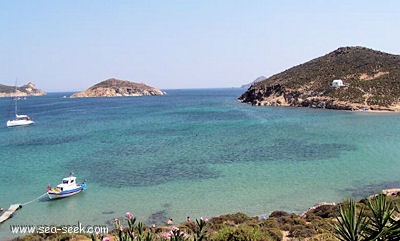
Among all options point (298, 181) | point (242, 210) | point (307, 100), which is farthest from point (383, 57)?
point (242, 210)

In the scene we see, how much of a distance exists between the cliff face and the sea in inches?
1166

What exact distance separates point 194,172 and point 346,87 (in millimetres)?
67564

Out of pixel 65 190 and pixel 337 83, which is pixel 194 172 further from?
pixel 337 83

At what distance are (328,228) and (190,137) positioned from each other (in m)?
33.8

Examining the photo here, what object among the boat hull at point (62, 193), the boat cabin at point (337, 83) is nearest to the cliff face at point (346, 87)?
the boat cabin at point (337, 83)

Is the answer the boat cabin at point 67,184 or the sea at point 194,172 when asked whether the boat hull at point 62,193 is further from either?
the sea at point 194,172

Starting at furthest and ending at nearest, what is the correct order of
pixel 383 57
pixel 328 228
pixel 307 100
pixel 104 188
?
1. pixel 383 57
2. pixel 307 100
3. pixel 104 188
4. pixel 328 228

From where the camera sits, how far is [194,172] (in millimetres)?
28031

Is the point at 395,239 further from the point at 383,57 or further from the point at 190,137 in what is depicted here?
the point at 383,57

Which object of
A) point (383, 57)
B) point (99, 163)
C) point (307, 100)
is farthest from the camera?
point (383, 57)

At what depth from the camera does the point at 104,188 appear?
2464 cm

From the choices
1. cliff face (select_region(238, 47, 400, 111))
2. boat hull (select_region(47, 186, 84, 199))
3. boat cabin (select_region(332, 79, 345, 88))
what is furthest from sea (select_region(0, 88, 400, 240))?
boat cabin (select_region(332, 79, 345, 88))
